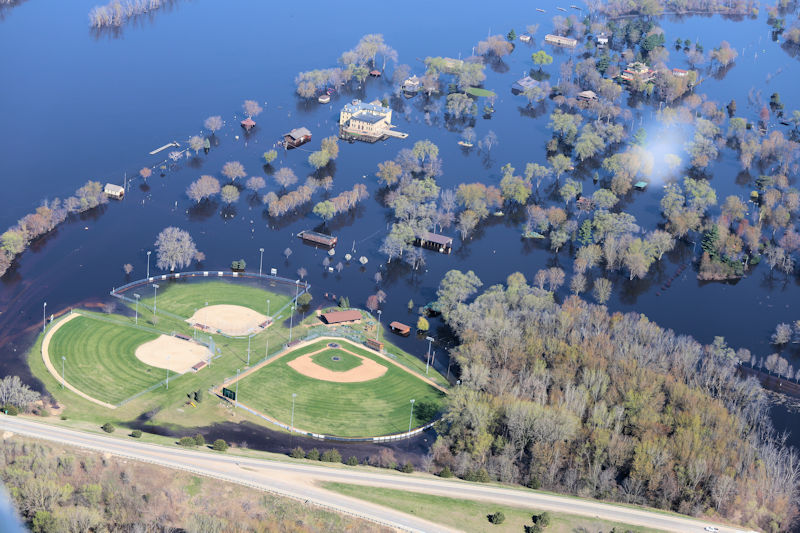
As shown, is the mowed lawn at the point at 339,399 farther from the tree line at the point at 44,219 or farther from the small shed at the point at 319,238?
the tree line at the point at 44,219

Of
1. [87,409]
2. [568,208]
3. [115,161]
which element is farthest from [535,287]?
[115,161]

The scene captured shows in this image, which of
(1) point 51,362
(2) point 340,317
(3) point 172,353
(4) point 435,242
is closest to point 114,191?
(3) point 172,353

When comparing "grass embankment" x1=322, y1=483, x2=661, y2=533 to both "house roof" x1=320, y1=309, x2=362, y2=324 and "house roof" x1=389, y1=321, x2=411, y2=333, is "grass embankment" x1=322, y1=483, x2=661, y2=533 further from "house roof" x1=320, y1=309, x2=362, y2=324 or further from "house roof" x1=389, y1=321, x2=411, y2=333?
"house roof" x1=320, y1=309, x2=362, y2=324

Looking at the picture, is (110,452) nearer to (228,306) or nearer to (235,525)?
(235,525)

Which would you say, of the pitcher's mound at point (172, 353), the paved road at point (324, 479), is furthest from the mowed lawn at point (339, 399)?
the paved road at point (324, 479)

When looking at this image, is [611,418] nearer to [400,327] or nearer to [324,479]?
[324,479]

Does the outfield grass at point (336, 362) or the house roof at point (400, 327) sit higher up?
the house roof at point (400, 327)
